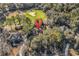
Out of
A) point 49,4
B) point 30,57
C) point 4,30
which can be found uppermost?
point 49,4

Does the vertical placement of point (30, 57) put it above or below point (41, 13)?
below

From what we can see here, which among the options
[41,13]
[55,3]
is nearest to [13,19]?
[41,13]

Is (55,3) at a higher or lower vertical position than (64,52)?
higher

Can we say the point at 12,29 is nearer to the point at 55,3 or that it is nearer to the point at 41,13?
the point at 41,13

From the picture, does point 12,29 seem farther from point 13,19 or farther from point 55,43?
point 55,43

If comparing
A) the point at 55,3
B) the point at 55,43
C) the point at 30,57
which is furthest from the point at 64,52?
the point at 55,3

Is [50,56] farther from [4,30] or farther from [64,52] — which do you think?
[4,30]
